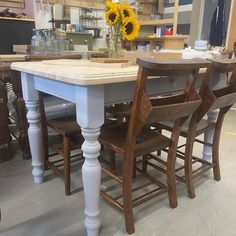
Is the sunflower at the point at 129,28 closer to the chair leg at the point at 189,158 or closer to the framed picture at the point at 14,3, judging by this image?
the chair leg at the point at 189,158

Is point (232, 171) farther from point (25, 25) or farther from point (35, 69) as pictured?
point (25, 25)

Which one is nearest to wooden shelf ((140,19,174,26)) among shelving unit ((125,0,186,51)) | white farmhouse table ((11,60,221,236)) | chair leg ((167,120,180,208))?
shelving unit ((125,0,186,51))

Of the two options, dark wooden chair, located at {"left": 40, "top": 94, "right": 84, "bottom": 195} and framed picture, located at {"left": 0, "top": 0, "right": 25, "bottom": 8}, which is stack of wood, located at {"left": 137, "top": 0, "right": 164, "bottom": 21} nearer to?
framed picture, located at {"left": 0, "top": 0, "right": 25, "bottom": 8}

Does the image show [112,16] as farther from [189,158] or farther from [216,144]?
[216,144]

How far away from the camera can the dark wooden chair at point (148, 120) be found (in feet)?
3.65

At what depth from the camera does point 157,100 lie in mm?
1343

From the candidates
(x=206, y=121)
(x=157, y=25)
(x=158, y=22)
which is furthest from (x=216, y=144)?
(x=157, y=25)

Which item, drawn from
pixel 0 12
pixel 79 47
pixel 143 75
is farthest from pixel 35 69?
pixel 0 12

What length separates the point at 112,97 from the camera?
48.2 inches

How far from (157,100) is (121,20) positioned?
0.63m

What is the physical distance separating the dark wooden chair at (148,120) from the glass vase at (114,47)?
55cm

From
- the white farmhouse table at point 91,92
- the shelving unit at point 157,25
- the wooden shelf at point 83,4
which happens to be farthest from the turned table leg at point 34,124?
the wooden shelf at point 83,4

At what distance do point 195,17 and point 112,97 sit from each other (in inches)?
180

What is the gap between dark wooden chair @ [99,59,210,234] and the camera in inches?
43.8
